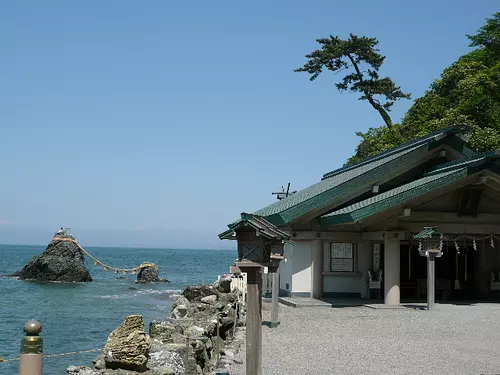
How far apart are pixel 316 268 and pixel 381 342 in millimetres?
9309

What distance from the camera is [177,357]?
9.64 m

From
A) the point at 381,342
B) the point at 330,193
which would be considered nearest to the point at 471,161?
the point at 330,193

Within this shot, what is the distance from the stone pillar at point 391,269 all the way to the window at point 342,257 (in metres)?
2.21

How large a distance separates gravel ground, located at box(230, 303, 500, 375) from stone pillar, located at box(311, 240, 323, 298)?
3.25 meters

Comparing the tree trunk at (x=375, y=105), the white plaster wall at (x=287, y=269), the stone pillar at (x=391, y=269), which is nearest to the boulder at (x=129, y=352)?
the stone pillar at (x=391, y=269)

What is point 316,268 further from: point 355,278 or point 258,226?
point 258,226

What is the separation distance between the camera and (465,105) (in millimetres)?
37750

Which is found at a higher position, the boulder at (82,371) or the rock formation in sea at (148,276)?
the boulder at (82,371)

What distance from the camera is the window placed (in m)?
23.4

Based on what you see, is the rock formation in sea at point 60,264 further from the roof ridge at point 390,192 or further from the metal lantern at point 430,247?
the metal lantern at point 430,247

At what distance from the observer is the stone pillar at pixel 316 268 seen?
23062 mm

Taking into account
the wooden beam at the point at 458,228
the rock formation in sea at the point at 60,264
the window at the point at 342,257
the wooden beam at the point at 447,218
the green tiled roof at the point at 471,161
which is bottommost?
the rock formation in sea at the point at 60,264

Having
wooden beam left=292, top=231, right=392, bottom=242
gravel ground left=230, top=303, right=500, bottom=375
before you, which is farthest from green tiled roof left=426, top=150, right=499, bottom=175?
gravel ground left=230, top=303, right=500, bottom=375

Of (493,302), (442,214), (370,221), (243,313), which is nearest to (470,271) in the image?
(493,302)
